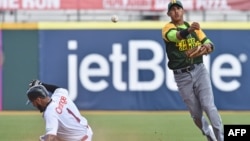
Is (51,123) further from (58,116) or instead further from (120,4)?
(120,4)

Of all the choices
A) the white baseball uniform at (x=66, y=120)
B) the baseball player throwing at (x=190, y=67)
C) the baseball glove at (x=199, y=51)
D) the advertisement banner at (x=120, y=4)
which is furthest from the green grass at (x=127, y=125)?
the white baseball uniform at (x=66, y=120)

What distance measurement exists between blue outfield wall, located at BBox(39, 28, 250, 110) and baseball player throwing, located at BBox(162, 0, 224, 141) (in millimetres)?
6968

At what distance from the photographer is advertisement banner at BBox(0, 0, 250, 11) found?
715 inches

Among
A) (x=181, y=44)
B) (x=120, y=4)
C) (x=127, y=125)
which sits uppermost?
(x=181, y=44)

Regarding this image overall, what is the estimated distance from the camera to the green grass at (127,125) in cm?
1221

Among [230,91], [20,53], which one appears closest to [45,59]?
[20,53]

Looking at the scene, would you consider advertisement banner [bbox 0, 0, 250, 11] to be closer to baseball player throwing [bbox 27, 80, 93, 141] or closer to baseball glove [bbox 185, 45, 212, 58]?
baseball glove [bbox 185, 45, 212, 58]

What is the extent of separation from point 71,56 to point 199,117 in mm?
7469

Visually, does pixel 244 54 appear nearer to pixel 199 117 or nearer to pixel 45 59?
pixel 45 59

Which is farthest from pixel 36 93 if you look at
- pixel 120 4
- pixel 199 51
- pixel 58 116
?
pixel 120 4

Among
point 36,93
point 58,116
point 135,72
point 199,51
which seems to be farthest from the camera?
point 135,72

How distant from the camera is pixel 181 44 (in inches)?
402

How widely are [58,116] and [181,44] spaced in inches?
98.2

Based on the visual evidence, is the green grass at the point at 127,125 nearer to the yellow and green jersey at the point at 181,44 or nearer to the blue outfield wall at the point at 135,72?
the blue outfield wall at the point at 135,72
